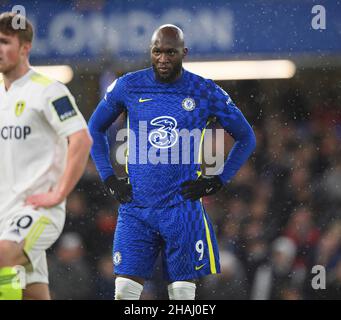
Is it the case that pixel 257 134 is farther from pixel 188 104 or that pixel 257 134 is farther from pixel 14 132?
pixel 14 132

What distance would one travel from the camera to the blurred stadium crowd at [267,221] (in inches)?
251

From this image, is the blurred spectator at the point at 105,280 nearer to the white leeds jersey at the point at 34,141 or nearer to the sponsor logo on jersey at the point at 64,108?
the white leeds jersey at the point at 34,141

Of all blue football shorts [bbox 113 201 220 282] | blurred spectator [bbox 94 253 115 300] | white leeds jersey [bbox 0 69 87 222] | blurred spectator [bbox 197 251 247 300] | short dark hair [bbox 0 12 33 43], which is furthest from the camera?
blurred spectator [bbox 197 251 247 300]

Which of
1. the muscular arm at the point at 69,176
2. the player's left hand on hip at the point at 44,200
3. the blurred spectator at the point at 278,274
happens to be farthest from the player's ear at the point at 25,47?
the blurred spectator at the point at 278,274

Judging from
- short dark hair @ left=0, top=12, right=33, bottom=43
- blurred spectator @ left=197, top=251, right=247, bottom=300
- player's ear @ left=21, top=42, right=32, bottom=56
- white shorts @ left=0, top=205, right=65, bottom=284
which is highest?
short dark hair @ left=0, top=12, right=33, bottom=43

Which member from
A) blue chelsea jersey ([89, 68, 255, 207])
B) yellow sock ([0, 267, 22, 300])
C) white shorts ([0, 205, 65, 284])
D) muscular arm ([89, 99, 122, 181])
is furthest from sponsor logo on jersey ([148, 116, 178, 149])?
yellow sock ([0, 267, 22, 300])

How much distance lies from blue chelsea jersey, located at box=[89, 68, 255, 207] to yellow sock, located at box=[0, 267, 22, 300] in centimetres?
81

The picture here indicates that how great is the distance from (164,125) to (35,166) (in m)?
0.79

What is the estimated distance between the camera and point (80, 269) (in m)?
6.47

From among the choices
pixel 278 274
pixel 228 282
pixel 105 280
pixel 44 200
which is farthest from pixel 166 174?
pixel 278 274

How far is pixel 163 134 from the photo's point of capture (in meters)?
5.18

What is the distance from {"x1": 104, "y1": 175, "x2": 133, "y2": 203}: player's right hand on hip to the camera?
518 cm

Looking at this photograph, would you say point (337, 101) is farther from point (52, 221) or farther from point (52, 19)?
point (52, 221)

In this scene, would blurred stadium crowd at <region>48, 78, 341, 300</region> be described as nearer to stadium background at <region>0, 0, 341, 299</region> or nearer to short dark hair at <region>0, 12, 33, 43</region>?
stadium background at <region>0, 0, 341, 299</region>
